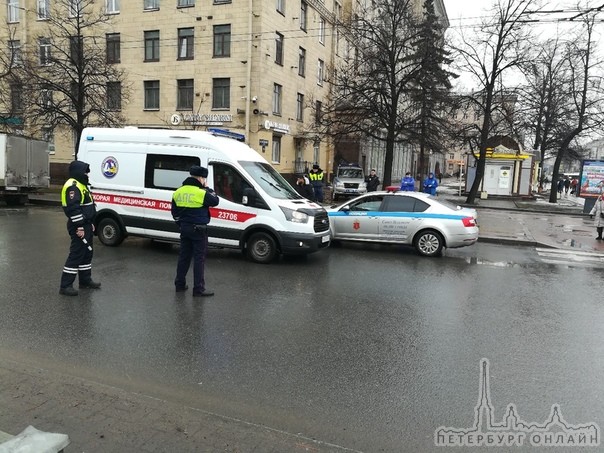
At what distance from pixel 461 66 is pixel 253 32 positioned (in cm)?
1273

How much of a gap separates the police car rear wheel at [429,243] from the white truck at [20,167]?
16.8m

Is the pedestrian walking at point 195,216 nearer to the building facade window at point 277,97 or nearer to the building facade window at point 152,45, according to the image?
the building facade window at point 277,97

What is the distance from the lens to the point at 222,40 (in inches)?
1219

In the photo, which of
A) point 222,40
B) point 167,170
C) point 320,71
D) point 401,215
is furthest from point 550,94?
point 167,170

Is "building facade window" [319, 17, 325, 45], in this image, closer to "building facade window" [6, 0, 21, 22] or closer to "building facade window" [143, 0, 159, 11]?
"building facade window" [143, 0, 159, 11]

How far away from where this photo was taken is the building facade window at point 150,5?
32281mm

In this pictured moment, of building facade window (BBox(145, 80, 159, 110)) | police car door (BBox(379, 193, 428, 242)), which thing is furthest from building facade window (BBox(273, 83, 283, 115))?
police car door (BBox(379, 193, 428, 242))

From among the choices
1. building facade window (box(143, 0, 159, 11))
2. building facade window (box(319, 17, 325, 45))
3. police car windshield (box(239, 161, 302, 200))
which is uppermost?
building facade window (box(319, 17, 325, 45))

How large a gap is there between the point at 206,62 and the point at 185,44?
2193mm

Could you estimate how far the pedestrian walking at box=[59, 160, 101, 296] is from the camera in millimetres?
6762

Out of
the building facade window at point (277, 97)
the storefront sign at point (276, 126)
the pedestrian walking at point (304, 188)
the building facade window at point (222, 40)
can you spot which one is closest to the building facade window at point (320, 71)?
the building facade window at point (277, 97)

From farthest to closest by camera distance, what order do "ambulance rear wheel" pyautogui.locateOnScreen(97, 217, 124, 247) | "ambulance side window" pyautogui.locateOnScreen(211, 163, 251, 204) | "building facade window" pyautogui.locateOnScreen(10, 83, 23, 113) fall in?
"building facade window" pyautogui.locateOnScreen(10, 83, 23, 113) < "ambulance rear wheel" pyautogui.locateOnScreen(97, 217, 124, 247) < "ambulance side window" pyautogui.locateOnScreen(211, 163, 251, 204)

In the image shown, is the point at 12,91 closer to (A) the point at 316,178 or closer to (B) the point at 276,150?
(B) the point at 276,150

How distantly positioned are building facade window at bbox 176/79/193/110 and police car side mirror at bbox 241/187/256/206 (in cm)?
2452
